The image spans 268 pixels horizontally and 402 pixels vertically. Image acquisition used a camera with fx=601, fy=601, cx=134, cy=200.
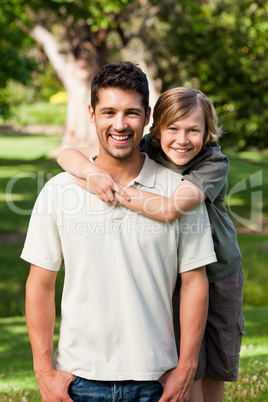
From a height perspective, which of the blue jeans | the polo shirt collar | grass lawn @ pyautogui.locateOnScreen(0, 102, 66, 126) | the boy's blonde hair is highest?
grass lawn @ pyautogui.locateOnScreen(0, 102, 66, 126)

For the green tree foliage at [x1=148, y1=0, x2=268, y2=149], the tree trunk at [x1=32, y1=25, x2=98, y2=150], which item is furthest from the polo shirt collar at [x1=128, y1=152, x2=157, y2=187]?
the tree trunk at [x1=32, y1=25, x2=98, y2=150]

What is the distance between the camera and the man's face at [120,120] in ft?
6.99

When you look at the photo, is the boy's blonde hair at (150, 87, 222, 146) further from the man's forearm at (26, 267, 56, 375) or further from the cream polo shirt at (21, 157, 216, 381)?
the man's forearm at (26, 267, 56, 375)

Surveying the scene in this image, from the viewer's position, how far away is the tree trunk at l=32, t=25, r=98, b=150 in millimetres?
17750

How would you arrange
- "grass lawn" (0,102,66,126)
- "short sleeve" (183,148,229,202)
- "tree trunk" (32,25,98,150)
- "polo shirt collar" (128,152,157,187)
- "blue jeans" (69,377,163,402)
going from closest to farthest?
"blue jeans" (69,377,163,402)
"polo shirt collar" (128,152,157,187)
"short sleeve" (183,148,229,202)
"tree trunk" (32,25,98,150)
"grass lawn" (0,102,66,126)

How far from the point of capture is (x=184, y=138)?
101 inches

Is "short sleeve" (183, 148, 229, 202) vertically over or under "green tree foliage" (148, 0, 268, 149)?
under

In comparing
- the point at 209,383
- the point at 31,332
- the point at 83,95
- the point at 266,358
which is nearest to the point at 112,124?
the point at 31,332

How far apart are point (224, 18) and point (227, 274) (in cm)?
1015

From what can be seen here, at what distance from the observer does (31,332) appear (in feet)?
7.04

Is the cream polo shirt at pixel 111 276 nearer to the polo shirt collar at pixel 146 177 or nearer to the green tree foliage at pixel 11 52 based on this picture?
the polo shirt collar at pixel 146 177

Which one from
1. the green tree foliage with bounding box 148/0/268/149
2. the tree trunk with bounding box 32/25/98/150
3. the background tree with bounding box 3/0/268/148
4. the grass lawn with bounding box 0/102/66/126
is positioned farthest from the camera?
the grass lawn with bounding box 0/102/66/126

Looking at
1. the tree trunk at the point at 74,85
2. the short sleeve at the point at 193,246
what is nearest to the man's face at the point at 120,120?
the short sleeve at the point at 193,246

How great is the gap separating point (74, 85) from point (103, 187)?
17.0 m
